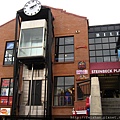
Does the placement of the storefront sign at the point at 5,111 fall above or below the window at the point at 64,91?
below

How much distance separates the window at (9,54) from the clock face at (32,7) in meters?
3.19

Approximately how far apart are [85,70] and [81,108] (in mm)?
3277

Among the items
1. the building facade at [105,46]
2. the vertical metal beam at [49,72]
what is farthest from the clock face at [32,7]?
the building facade at [105,46]

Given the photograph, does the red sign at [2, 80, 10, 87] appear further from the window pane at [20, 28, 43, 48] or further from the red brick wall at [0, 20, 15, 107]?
the window pane at [20, 28, 43, 48]

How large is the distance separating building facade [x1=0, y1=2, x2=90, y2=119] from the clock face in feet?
1.04

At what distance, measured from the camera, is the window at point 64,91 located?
1383 cm

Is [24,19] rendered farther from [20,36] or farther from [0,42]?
[0,42]

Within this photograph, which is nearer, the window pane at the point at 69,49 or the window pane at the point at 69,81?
the window pane at the point at 69,81

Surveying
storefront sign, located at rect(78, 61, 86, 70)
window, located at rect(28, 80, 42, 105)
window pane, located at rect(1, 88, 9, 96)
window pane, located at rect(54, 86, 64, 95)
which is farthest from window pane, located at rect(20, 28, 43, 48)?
window pane, located at rect(1, 88, 9, 96)

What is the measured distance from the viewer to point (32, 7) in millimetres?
15352

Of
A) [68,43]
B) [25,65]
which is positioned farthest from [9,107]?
[68,43]

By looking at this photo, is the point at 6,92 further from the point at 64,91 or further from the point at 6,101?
the point at 64,91

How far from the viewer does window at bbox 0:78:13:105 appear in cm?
1471

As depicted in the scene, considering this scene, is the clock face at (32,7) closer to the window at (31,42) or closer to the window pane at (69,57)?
the window at (31,42)
